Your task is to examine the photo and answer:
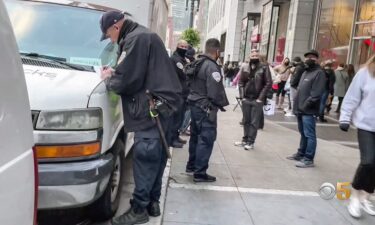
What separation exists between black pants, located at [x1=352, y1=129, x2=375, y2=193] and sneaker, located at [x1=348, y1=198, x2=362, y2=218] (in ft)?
0.52

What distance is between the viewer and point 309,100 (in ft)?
21.4

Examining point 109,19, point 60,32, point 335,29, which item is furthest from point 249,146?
point 335,29

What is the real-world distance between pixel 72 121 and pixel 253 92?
16.2ft

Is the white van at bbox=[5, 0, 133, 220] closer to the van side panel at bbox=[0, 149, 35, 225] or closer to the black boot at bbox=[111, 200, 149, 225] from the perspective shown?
the black boot at bbox=[111, 200, 149, 225]

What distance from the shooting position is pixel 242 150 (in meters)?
7.71

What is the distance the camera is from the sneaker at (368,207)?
483 cm

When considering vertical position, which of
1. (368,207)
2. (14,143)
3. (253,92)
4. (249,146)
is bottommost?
(249,146)

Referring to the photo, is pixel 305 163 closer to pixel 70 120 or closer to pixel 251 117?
pixel 251 117

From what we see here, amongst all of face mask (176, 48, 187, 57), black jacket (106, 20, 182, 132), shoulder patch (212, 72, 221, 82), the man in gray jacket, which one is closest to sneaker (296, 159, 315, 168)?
the man in gray jacket

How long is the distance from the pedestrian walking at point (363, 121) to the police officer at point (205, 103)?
144cm

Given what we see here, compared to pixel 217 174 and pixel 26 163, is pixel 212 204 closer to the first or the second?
pixel 217 174

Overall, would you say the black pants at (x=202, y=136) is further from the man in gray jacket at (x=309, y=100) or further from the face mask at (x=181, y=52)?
the face mask at (x=181, y=52)

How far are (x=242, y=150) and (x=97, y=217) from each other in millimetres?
4123

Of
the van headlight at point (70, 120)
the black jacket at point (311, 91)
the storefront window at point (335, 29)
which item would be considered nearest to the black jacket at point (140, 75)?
the van headlight at point (70, 120)
